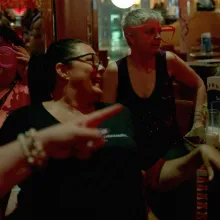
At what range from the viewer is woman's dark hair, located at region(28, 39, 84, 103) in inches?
76.9

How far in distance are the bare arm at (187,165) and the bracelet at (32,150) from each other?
0.76 m

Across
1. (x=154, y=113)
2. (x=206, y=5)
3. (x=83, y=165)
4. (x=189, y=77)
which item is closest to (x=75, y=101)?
(x=83, y=165)

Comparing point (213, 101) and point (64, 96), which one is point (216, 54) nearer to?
point (213, 101)

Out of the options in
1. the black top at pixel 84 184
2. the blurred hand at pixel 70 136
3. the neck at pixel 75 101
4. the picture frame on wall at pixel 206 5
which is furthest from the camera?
the picture frame on wall at pixel 206 5

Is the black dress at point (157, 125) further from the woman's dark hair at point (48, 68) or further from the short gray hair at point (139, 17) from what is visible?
the woman's dark hair at point (48, 68)

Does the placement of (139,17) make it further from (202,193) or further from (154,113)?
(202,193)

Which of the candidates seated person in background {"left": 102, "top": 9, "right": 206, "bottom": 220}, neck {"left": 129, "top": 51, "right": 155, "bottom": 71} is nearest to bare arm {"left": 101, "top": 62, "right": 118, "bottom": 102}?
seated person in background {"left": 102, "top": 9, "right": 206, "bottom": 220}

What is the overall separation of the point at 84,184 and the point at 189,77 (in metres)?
1.62

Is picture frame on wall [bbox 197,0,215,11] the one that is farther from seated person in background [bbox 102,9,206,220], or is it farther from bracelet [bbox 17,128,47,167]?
bracelet [bbox 17,128,47,167]

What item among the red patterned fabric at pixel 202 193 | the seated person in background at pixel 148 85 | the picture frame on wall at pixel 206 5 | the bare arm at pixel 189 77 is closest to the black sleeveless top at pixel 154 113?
the seated person in background at pixel 148 85

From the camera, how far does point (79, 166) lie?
1.71 metres

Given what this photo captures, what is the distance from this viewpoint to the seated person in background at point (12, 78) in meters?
2.59

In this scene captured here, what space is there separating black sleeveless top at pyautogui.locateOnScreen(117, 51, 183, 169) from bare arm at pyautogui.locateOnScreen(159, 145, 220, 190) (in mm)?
595

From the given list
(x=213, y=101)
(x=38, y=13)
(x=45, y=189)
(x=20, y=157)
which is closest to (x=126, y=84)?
(x=213, y=101)
